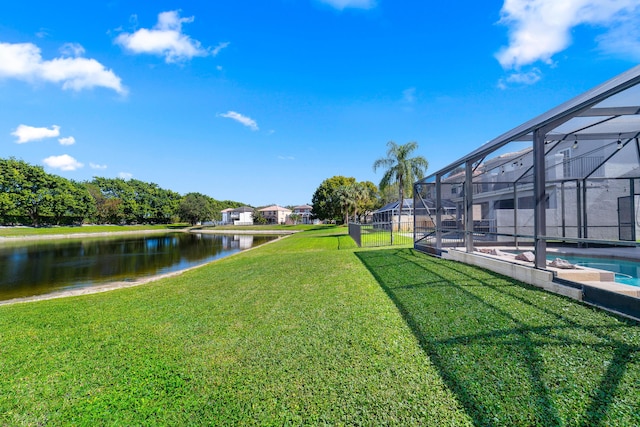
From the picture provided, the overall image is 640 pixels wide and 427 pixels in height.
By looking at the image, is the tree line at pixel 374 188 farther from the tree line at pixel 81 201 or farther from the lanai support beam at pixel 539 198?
the tree line at pixel 81 201

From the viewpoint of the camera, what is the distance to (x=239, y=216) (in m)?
83.9

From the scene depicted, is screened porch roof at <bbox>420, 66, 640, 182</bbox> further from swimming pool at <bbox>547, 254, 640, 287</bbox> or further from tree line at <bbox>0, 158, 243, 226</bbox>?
tree line at <bbox>0, 158, 243, 226</bbox>

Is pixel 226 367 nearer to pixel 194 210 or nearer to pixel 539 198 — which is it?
pixel 539 198

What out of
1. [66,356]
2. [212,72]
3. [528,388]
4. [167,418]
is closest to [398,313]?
[528,388]

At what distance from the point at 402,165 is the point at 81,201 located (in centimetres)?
5794

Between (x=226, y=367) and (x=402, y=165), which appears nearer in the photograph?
(x=226, y=367)

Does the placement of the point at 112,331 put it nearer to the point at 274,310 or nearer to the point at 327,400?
the point at 274,310

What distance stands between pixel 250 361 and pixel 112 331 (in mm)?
2476

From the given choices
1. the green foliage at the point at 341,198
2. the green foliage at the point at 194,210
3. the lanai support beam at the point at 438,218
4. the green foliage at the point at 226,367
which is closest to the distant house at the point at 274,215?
the green foliage at the point at 194,210

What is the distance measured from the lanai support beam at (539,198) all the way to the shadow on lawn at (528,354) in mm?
610

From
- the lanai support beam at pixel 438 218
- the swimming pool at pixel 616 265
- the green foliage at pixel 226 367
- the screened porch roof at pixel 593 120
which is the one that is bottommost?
the green foliage at pixel 226 367

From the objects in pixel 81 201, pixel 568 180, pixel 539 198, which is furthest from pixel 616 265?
pixel 81 201

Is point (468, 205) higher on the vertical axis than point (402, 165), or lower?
lower

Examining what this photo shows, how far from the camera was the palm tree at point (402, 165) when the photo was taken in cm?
2519
